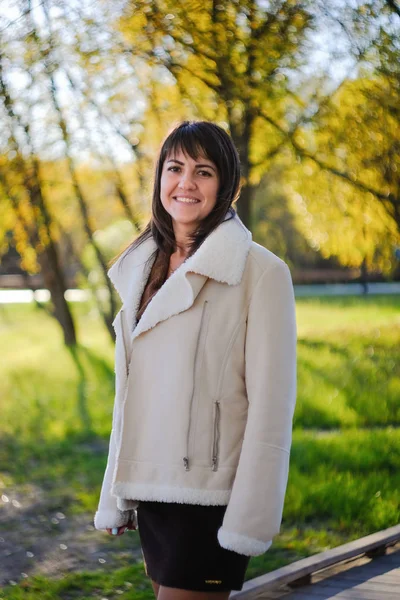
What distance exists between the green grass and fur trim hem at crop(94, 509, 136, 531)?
1.84 m

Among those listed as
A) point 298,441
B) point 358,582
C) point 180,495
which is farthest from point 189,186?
point 298,441

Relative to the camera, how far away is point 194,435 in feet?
7.63

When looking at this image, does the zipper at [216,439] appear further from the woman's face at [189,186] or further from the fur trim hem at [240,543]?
the woman's face at [189,186]

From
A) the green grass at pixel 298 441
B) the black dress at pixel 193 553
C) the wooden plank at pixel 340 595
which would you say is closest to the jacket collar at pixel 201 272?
the black dress at pixel 193 553

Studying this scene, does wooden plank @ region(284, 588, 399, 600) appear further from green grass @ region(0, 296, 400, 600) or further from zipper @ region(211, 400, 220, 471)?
zipper @ region(211, 400, 220, 471)

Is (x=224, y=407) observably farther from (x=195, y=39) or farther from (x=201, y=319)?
(x=195, y=39)

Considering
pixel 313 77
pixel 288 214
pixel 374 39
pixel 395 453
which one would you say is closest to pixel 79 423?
pixel 395 453

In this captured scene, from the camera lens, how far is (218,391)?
2.31 m

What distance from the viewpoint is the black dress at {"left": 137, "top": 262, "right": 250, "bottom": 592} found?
2311 millimetres

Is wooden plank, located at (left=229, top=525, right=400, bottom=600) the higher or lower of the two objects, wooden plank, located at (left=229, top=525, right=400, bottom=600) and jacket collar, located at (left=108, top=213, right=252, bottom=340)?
the lower

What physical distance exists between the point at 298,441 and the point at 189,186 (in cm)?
555

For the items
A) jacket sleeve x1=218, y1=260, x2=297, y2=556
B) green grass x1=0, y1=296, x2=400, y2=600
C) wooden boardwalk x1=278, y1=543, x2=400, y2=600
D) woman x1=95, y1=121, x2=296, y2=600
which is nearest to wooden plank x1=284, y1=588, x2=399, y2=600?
wooden boardwalk x1=278, y1=543, x2=400, y2=600

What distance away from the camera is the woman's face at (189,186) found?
8.10 ft

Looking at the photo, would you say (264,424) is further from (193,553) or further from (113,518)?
(113,518)
